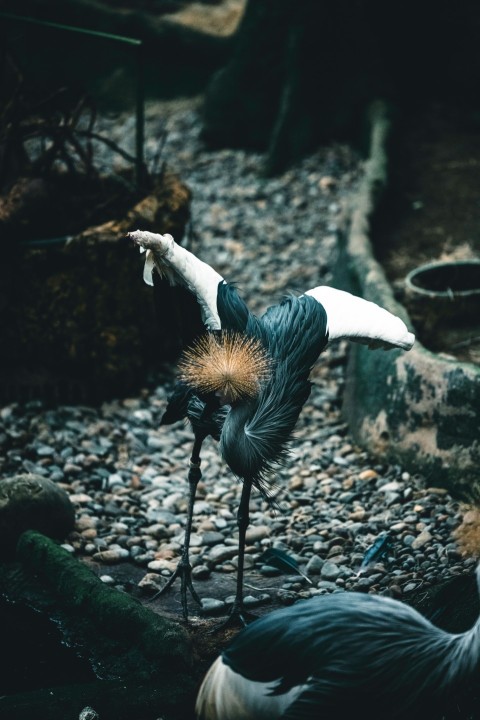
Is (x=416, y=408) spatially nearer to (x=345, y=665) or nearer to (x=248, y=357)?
(x=248, y=357)

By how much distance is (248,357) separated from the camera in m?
3.05

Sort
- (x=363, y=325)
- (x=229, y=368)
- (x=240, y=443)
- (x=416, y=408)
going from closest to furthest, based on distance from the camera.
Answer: (x=229, y=368) < (x=240, y=443) < (x=363, y=325) < (x=416, y=408)

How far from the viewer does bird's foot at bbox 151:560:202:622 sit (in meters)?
3.57

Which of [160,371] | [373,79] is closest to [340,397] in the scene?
[160,371]

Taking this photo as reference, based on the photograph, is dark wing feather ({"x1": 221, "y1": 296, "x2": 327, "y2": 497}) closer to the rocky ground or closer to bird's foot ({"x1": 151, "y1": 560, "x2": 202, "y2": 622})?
bird's foot ({"x1": 151, "y1": 560, "x2": 202, "y2": 622})

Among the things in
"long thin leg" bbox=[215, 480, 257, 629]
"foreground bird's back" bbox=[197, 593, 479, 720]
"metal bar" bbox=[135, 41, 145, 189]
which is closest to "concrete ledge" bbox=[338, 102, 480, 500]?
"long thin leg" bbox=[215, 480, 257, 629]

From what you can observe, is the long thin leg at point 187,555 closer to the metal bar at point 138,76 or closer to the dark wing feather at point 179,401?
the dark wing feather at point 179,401

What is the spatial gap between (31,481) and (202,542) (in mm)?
785

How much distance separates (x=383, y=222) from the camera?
680cm

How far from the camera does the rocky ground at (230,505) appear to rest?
376cm

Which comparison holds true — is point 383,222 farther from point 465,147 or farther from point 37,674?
point 37,674

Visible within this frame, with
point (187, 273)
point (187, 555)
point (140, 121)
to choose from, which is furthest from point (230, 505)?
point (140, 121)

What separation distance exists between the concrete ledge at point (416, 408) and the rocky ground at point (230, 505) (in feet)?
0.31

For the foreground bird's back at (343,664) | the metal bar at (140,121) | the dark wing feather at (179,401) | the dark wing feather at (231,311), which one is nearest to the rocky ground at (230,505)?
the dark wing feather at (179,401)
